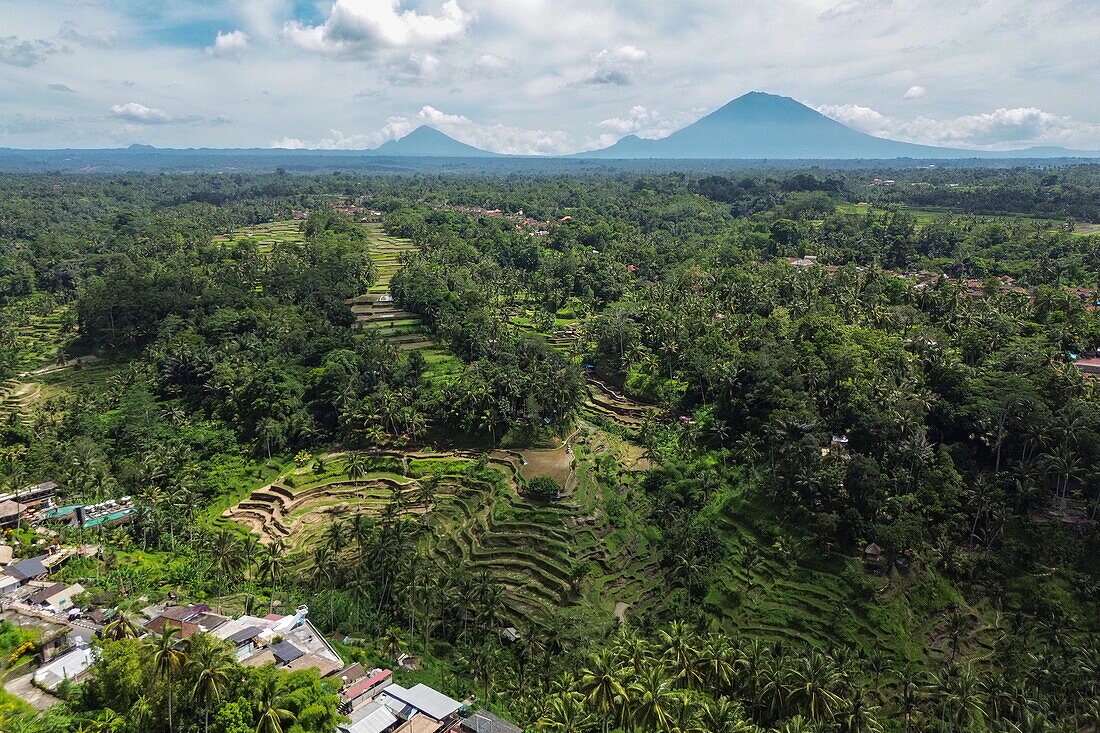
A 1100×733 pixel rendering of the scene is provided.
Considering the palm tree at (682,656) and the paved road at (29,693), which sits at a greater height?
the paved road at (29,693)

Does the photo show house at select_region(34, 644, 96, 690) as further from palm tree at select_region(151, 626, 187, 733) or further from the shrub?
the shrub

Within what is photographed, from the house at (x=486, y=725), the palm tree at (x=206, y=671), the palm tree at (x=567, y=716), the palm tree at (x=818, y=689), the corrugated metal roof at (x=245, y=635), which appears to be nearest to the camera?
the palm tree at (x=206, y=671)

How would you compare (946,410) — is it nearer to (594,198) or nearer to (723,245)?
(723,245)

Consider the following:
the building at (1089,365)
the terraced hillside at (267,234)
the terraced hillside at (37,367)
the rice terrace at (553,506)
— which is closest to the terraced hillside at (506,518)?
the rice terrace at (553,506)

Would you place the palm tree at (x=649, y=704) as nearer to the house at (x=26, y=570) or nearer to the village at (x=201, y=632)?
the village at (x=201, y=632)

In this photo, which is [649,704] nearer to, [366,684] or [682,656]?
[682,656]

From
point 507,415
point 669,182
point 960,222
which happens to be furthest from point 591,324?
point 669,182

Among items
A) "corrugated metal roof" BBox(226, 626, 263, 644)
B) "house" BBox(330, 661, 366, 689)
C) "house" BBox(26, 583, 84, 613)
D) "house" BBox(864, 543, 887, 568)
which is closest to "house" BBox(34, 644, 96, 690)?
"house" BBox(26, 583, 84, 613)
